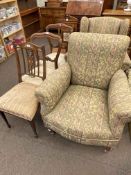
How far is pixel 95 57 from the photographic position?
160 cm

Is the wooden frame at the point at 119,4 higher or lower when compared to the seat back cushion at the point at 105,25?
higher

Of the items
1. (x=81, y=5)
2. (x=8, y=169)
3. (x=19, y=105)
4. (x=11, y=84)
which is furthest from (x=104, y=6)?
(x=8, y=169)

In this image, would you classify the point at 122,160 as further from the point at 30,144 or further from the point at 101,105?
the point at 30,144

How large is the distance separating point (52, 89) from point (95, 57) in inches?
22.5

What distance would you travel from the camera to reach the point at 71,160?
1.51 metres

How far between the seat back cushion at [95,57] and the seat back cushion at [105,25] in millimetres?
797

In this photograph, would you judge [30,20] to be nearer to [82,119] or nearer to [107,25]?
[107,25]

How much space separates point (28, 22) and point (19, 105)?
11.2 ft

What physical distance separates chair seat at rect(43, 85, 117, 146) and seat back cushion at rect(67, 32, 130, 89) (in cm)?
21

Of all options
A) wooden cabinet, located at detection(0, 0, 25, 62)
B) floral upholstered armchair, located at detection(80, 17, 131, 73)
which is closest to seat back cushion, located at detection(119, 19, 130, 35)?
floral upholstered armchair, located at detection(80, 17, 131, 73)

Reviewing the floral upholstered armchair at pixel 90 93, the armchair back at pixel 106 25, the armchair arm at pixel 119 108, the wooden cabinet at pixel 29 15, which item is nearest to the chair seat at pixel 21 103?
the floral upholstered armchair at pixel 90 93

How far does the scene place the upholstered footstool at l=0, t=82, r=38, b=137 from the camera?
1.48 m

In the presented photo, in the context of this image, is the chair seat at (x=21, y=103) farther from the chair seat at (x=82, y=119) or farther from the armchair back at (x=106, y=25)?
the armchair back at (x=106, y=25)

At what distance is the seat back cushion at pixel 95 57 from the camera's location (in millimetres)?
1520
